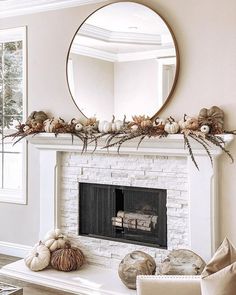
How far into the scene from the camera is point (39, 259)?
12.3 ft

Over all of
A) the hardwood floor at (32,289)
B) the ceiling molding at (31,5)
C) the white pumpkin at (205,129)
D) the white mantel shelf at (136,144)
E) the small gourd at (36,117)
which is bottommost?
the hardwood floor at (32,289)

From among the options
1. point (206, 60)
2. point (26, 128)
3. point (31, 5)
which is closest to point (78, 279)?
point (26, 128)

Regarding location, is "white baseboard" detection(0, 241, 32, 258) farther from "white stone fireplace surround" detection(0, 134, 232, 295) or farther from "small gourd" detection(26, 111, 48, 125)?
"small gourd" detection(26, 111, 48, 125)

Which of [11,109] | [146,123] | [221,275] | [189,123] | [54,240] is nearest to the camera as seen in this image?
[221,275]

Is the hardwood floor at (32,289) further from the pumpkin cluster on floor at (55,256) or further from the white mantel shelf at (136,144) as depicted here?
the white mantel shelf at (136,144)

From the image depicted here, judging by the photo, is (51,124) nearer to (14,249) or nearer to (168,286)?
(14,249)

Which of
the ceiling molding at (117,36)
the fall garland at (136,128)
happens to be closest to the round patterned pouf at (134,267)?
the fall garland at (136,128)

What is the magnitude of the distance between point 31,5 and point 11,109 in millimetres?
1159

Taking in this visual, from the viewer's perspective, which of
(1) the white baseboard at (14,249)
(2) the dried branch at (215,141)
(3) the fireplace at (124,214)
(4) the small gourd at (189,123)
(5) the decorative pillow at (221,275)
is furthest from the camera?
(1) the white baseboard at (14,249)

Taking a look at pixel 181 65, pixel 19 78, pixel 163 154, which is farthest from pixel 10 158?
pixel 181 65

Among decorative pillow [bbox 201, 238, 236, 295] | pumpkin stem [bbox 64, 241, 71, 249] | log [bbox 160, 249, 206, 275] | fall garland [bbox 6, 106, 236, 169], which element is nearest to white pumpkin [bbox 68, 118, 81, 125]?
fall garland [bbox 6, 106, 236, 169]

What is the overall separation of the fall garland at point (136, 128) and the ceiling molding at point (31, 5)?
1.11m

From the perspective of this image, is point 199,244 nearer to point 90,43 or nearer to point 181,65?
point 181,65

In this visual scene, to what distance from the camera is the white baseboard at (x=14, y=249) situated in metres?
4.42
